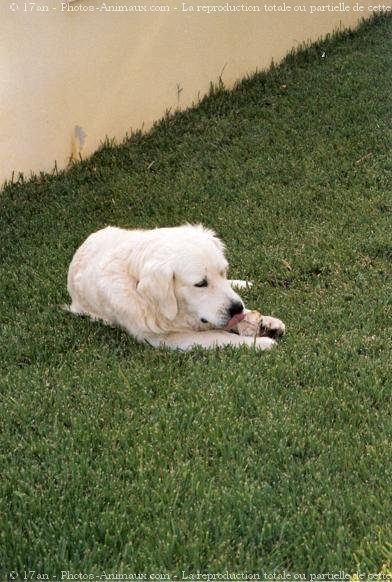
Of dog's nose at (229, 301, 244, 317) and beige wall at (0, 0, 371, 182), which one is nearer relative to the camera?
dog's nose at (229, 301, 244, 317)

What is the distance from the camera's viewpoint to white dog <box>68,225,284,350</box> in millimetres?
4898

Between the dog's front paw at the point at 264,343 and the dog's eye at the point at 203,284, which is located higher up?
the dog's eye at the point at 203,284

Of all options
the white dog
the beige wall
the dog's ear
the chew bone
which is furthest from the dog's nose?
the beige wall

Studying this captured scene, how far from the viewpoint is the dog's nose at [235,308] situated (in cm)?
488

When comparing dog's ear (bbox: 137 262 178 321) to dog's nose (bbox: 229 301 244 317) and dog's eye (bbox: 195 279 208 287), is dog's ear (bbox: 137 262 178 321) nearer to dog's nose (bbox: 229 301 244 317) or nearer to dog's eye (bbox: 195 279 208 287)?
dog's eye (bbox: 195 279 208 287)

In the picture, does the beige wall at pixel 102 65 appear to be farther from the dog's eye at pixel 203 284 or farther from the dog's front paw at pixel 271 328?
the dog's front paw at pixel 271 328

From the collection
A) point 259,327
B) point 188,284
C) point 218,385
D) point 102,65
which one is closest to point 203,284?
point 188,284

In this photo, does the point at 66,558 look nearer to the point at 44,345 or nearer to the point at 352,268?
the point at 44,345

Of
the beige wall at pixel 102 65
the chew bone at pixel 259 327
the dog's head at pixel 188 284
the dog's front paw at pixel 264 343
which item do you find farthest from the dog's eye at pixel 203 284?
the beige wall at pixel 102 65

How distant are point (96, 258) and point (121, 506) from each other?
225cm

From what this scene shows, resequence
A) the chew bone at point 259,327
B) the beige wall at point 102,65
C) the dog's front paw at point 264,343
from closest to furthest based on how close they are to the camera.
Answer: the dog's front paw at point 264,343 < the chew bone at point 259,327 < the beige wall at point 102,65

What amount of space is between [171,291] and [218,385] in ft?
2.49

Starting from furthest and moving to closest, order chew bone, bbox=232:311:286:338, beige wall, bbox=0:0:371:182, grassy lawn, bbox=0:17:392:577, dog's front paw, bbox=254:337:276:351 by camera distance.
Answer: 1. beige wall, bbox=0:0:371:182
2. chew bone, bbox=232:311:286:338
3. dog's front paw, bbox=254:337:276:351
4. grassy lawn, bbox=0:17:392:577

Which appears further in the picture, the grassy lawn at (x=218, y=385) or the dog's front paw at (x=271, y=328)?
the dog's front paw at (x=271, y=328)
